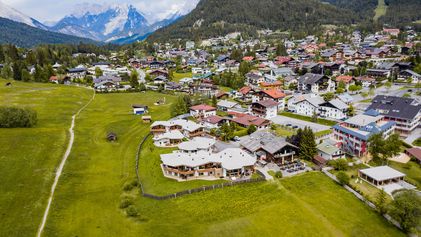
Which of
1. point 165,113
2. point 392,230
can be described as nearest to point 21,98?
point 165,113

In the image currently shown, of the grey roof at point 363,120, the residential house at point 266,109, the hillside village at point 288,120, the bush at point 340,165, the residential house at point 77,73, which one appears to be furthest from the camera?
the residential house at point 77,73

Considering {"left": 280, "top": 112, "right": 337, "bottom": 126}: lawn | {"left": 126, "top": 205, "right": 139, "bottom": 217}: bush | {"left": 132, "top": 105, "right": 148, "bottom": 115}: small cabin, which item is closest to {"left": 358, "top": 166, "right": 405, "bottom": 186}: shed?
{"left": 280, "top": 112, "right": 337, "bottom": 126}: lawn

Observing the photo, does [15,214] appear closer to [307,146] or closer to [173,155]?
[173,155]

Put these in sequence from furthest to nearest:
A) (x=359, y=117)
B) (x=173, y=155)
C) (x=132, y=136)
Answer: (x=132, y=136)
(x=359, y=117)
(x=173, y=155)

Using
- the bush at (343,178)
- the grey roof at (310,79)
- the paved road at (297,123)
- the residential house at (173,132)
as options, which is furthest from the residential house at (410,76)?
the residential house at (173,132)

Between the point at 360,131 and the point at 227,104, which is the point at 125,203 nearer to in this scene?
the point at 360,131

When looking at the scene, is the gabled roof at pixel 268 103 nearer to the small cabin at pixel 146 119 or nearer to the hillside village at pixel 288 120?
the hillside village at pixel 288 120
